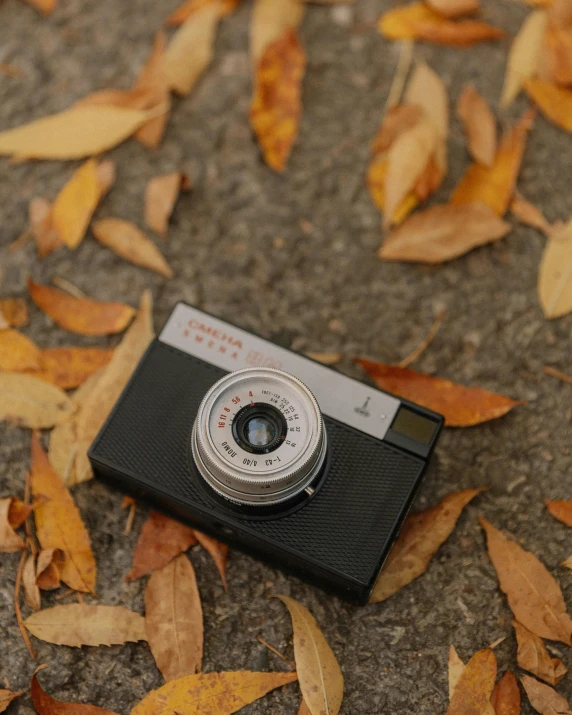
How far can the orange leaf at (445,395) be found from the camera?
1184 mm

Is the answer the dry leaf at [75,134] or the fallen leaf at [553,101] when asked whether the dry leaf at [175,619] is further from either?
the fallen leaf at [553,101]

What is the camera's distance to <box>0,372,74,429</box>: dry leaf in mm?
1170

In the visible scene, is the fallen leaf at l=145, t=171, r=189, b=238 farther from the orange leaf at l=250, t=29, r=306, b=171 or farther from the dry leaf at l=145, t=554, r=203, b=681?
the dry leaf at l=145, t=554, r=203, b=681

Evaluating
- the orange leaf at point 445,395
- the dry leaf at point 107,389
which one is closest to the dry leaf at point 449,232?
the orange leaf at point 445,395

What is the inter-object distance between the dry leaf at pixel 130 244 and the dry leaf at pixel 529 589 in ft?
2.11

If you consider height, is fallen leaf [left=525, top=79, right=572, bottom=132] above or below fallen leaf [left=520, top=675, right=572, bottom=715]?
above

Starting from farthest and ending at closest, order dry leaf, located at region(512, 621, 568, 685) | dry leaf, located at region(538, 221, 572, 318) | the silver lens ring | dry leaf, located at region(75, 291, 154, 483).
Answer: dry leaf, located at region(538, 221, 572, 318) < dry leaf, located at region(75, 291, 154, 483) < dry leaf, located at region(512, 621, 568, 685) < the silver lens ring

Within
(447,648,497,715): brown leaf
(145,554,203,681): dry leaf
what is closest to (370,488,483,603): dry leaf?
(447,648,497,715): brown leaf

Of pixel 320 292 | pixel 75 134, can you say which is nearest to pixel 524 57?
pixel 320 292

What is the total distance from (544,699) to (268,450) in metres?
0.48

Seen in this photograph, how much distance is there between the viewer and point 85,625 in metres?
1.06

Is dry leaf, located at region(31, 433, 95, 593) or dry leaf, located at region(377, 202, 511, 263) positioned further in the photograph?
dry leaf, located at region(377, 202, 511, 263)

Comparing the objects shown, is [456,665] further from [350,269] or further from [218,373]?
[350,269]

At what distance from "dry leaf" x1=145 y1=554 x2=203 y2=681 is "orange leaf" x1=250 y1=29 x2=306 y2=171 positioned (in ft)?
2.27
